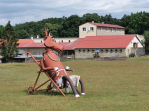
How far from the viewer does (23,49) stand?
244 ft

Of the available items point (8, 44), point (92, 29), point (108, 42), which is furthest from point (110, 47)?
point (8, 44)

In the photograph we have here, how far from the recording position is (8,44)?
62281mm

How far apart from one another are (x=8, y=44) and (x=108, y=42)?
24122mm

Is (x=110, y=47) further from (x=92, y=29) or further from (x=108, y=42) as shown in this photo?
(x=92, y=29)

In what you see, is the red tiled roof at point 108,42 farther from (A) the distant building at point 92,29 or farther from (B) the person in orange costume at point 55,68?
(B) the person in orange costume at point 55,68

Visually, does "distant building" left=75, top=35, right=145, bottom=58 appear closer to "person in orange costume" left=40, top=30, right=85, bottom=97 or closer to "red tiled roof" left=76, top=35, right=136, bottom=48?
"red tiled roof" left=76, top=35, right=136, bottom=48

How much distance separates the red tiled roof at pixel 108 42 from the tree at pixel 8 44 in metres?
15.7

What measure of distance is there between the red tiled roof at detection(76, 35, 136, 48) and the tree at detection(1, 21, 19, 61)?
51.5 feet

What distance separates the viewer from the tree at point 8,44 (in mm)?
61781

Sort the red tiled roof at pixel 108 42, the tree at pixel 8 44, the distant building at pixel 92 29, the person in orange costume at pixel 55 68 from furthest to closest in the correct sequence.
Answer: the distant building at pixel 92 29 → the red tiled roof at pixel 108 42 → the tree at pixel 8 44 → the person in orange costume at pixel 55 68

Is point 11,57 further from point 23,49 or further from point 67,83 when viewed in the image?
point 67,83

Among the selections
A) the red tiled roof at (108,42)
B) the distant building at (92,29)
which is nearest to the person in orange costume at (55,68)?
the red tiled roof at (108,42)

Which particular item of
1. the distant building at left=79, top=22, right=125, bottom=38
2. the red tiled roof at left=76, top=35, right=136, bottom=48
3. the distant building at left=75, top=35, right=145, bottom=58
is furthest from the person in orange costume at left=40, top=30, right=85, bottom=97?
the distant building at left=79, top=22, right=125, bottom=38

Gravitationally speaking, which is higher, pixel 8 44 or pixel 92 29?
pixel 92 29
